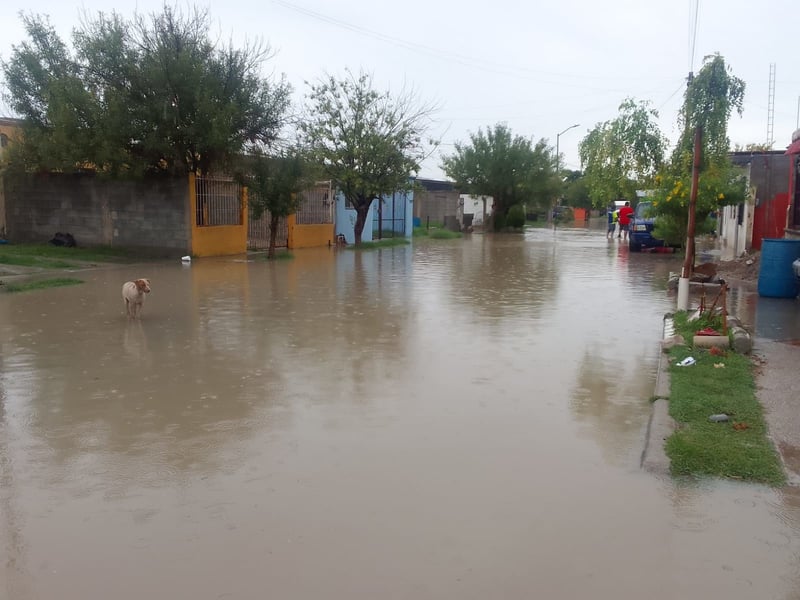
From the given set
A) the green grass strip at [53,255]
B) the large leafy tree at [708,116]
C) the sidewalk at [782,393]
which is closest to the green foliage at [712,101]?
the large leafy tree at [708,116]

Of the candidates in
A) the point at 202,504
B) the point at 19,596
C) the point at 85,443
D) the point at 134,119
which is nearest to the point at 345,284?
the point at 134,119

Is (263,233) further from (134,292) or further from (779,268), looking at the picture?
(779,268)

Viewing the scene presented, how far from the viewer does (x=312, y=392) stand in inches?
293

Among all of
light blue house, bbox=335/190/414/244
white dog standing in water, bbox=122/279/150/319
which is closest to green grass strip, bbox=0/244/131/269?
white dog standing in water, bbox=122/279/150/319

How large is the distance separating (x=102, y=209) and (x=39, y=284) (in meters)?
8.98

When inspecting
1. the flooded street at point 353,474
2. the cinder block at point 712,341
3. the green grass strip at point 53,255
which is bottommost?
the flooded street at point 353,474

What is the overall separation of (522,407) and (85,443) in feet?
12.4

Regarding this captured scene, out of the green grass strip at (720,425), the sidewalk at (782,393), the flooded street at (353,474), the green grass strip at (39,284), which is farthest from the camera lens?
the green grass strip at (39,284)

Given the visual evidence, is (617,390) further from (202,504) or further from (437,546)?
(202,504)

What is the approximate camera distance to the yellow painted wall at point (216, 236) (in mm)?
23297

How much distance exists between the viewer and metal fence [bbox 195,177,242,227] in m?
23.8

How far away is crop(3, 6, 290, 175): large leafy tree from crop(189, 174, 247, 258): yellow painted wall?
50.8 inches

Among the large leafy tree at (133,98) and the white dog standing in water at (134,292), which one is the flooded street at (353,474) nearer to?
the white dog standing in water at (134,292)

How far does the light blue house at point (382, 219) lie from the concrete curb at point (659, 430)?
89.4 ft
